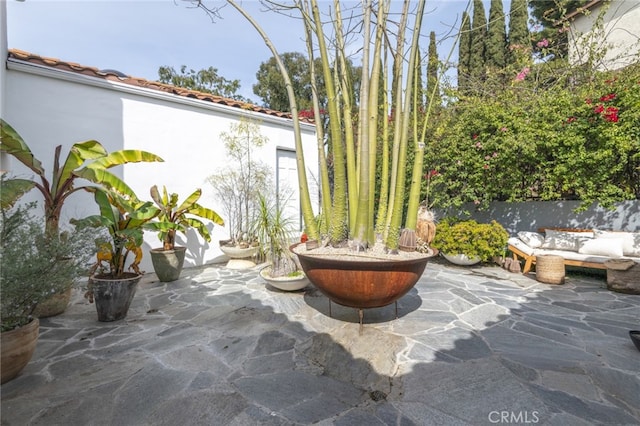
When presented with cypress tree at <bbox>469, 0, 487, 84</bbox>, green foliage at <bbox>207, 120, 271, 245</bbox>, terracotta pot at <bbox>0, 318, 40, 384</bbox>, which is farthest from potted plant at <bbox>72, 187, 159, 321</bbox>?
cypress tree at <bbox>469, 0, 487, 84</bbox>

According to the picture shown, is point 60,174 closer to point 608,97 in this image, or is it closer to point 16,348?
point 16,348

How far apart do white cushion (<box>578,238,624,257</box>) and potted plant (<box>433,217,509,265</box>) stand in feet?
3.99

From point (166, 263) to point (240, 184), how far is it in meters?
2.42

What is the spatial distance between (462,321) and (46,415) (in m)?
3.73

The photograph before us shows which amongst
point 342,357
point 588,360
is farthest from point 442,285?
point 342,357

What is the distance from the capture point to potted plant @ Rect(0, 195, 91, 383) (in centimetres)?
222

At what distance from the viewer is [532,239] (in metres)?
5.86

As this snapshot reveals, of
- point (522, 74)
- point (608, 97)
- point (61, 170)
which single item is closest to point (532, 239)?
point (608, 97)

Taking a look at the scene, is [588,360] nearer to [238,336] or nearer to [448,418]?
[448,418]

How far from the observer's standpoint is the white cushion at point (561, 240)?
5.44 metres

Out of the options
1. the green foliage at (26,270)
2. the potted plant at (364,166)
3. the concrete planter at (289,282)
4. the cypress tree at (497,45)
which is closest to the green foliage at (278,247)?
the concrete planter at (289,282)

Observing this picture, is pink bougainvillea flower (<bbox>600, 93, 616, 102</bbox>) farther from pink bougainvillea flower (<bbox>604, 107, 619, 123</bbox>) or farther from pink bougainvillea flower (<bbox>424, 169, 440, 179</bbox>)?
pink bougainvillea flower (<bbox>424, 169, 440, 179</bbox>)

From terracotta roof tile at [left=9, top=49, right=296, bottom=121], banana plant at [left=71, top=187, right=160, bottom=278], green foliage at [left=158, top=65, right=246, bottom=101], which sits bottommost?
banana plant at [left=71, top=187, right=160, bottom=278]

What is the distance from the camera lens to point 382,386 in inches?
87.8
